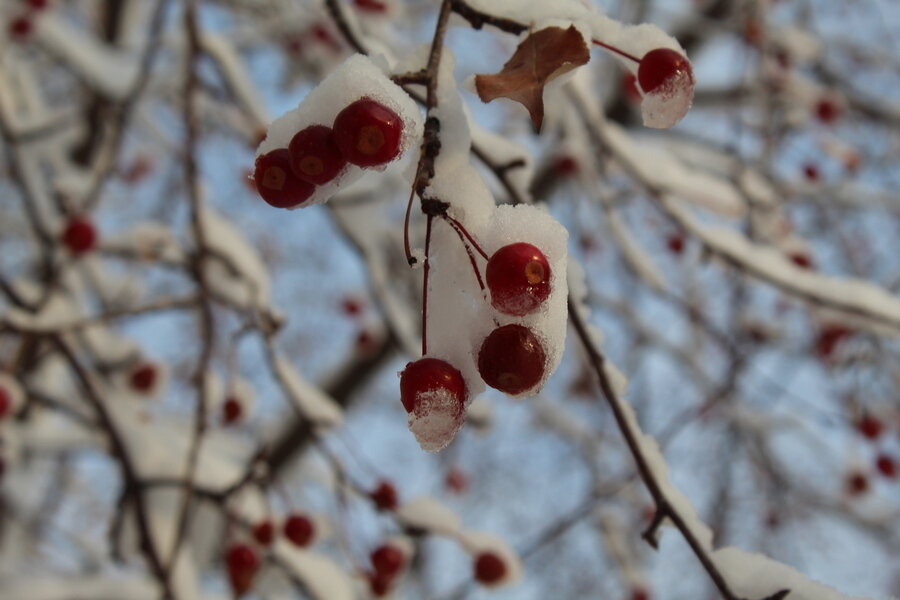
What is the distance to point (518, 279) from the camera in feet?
2.56

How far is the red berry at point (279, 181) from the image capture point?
0.88 meters

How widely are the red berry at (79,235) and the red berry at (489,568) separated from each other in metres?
1.86

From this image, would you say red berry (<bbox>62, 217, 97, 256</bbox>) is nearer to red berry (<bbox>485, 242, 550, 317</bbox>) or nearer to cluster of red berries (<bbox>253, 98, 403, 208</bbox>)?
cluster of red berries (<bbox>253, 98, 403, 208</bbox>)

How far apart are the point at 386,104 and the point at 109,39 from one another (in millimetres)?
4517

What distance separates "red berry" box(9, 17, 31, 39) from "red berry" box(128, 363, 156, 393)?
5.19ft

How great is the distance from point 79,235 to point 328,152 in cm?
224

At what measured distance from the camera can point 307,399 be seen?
2176mm

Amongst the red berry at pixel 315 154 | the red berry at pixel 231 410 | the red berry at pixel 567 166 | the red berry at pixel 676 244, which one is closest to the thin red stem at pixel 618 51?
the red berry at pixel 315 154

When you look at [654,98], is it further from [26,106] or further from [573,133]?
[26,106]

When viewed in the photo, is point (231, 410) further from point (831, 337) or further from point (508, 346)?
point (831, 337)

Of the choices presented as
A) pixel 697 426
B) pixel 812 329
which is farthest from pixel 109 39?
pixel 697 426

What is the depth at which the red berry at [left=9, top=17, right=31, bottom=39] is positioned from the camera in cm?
321

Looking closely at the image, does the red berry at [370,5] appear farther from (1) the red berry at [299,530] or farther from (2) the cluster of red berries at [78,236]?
(1) the red berry at [299,530]

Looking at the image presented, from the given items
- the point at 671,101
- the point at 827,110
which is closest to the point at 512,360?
the point at 671,101
